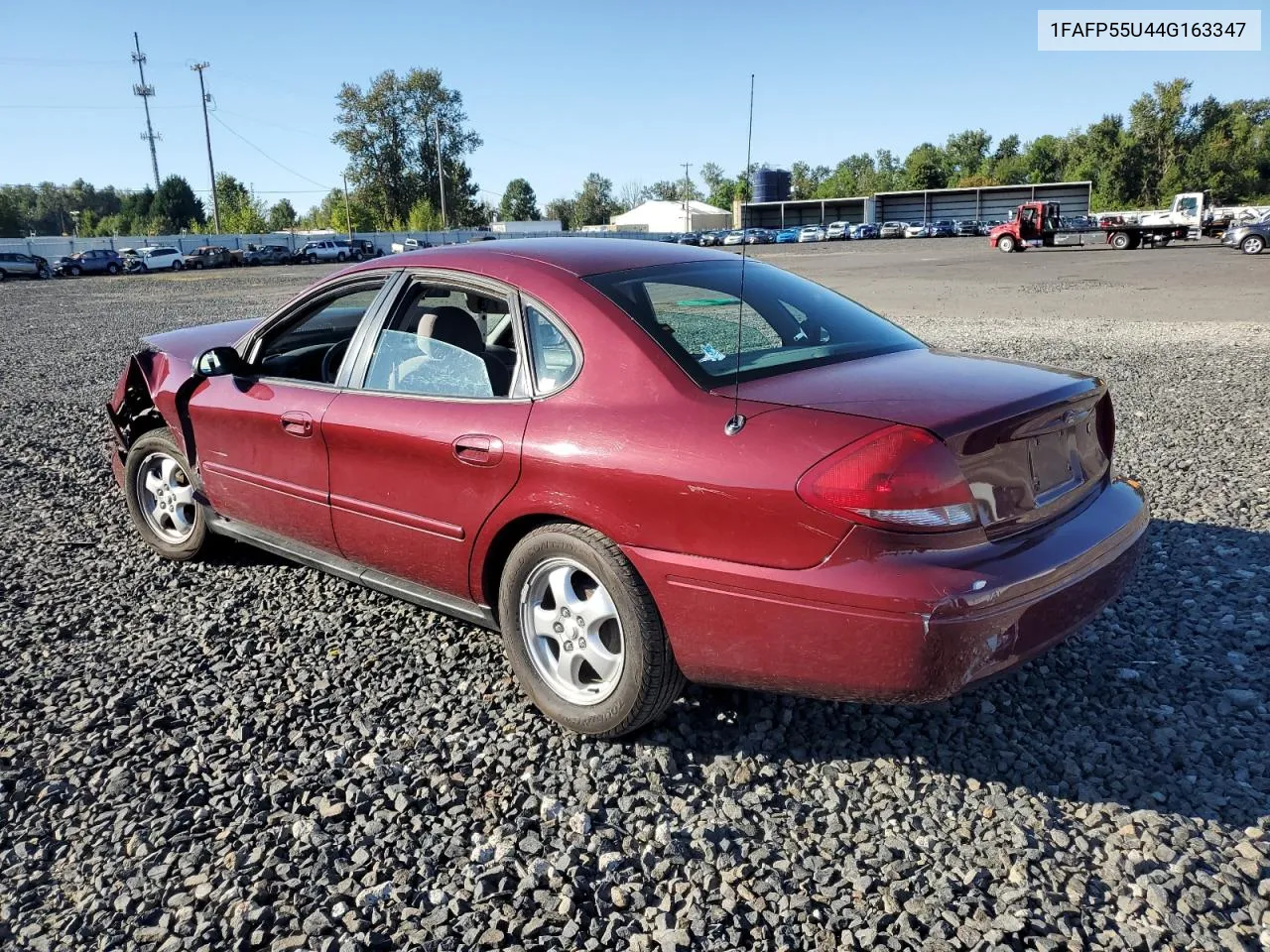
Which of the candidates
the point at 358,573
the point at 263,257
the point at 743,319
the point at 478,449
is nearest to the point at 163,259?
the point at 263,257

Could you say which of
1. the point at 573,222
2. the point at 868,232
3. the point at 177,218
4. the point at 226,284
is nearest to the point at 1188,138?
the point at 868,232

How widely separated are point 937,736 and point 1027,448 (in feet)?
3.30

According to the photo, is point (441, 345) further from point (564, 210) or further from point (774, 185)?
point (564, 210)

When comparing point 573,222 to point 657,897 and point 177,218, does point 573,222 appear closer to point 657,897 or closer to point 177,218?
point 177,218

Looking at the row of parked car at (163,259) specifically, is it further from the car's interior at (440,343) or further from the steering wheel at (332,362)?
the car's interior at (440,343)

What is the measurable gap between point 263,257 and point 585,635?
206 feet

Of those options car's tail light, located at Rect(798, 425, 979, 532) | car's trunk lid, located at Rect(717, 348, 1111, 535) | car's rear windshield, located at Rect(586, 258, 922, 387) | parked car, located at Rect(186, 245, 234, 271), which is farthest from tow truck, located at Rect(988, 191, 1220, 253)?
parked car, located at Rect(186, 245, 234, 271)

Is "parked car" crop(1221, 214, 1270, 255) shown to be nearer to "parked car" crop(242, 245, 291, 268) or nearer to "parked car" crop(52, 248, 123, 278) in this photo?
"parked car" crop(242, 245, 291, 268)

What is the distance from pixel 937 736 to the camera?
3.08m

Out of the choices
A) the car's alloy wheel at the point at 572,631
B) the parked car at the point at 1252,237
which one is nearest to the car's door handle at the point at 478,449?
the car's alloy wheel at the point at 572,631

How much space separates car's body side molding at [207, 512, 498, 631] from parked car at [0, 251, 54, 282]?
49314 mm

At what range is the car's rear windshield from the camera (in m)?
3.03

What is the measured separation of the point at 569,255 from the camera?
11.5ft

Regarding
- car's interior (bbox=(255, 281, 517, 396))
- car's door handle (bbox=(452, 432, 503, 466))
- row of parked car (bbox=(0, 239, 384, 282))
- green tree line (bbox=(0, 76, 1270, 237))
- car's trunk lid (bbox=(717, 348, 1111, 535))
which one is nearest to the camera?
car's trunk lid (bbox=(717, 348, 1111, 535))
